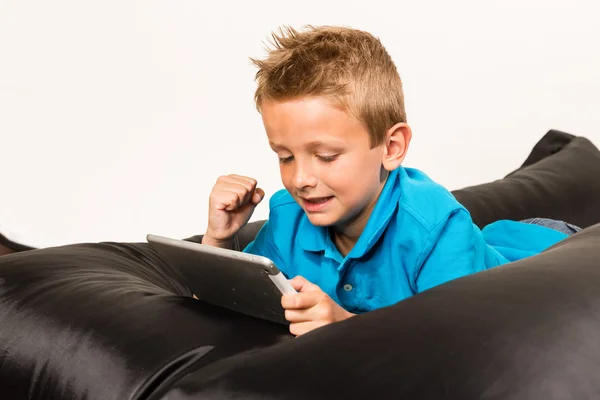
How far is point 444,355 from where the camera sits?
3.55 ft

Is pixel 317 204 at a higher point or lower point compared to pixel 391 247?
higher

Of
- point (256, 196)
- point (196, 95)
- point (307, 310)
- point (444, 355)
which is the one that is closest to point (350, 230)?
point (256, 196)

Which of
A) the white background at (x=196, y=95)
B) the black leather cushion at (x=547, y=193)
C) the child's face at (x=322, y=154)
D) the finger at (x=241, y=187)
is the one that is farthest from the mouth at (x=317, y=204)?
the white background at (x=196, y=95)

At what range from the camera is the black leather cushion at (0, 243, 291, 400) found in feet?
4.12

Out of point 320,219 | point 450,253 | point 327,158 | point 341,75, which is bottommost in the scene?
point 450,253

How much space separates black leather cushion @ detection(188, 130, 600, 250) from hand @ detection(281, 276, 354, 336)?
1057mm

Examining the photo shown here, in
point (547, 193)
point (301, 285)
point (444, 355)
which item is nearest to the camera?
point (444, 355)

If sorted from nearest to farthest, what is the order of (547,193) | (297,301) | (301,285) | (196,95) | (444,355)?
(444,355) → (297,301) → (301,285) → (547,193) → (196,95)

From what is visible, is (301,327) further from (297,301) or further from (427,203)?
(427,203)

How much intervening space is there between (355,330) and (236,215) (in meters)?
0.76

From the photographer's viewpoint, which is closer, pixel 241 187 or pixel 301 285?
pixel 301 285

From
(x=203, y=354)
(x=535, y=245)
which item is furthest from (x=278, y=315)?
(x=535, y=245)

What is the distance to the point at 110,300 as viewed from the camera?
1420 mm

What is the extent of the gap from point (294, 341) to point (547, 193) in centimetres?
148
